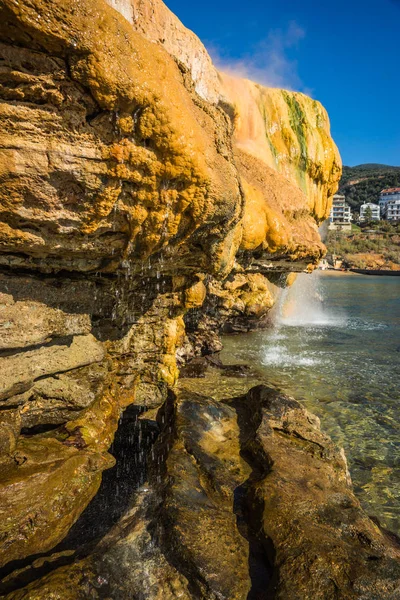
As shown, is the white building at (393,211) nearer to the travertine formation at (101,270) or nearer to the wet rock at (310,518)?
the travertine formation at (101,270)

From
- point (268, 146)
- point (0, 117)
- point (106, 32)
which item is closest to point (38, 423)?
point (0, 117)

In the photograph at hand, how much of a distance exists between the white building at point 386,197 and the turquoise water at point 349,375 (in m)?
112

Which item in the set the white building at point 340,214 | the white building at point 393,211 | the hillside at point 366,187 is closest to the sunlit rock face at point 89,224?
the white building at point 340,214

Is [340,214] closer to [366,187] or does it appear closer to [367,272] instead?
[366,187]

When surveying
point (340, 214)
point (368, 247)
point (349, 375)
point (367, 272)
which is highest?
point (340, 214)

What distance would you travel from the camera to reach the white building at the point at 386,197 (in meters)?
116

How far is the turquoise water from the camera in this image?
5.79 meters

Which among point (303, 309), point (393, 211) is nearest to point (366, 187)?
point (393, 211)

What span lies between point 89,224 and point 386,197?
135802mm

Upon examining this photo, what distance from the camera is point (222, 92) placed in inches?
370

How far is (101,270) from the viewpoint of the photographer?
5434 mm

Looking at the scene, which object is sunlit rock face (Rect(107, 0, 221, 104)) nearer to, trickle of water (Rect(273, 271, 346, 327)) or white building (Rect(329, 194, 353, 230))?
trickle of water (Rect(273, 271, 346, 327))

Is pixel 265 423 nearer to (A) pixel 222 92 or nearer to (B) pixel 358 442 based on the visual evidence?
(B) pixel 358 442

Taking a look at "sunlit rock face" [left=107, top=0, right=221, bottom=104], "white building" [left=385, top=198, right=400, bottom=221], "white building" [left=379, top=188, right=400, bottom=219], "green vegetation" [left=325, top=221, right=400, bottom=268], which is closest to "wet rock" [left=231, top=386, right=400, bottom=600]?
"sunlit rock face" [left=107, top=0, right=221, bottom=104]
